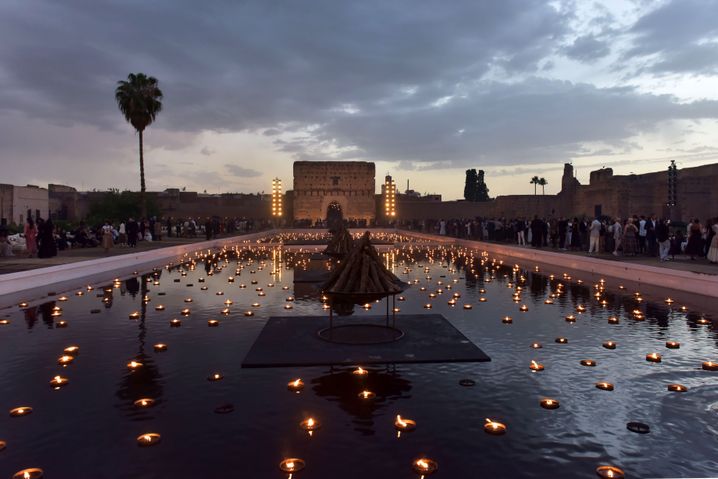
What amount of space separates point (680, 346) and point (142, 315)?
27.1ft

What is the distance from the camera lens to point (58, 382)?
4.92 metres

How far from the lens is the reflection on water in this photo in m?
3.39

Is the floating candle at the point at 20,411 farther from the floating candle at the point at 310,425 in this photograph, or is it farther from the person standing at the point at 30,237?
the person standing at the point at 30,237

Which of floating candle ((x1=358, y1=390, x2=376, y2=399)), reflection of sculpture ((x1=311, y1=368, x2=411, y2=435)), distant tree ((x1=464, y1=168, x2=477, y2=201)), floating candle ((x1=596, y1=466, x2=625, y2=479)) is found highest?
distant tree ((x1=464, y1=168, x2=477, y2=201))

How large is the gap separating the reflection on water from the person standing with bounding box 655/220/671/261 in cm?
776

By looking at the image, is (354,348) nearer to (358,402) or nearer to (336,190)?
(358,402)

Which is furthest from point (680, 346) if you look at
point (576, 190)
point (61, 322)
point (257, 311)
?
point (576, 190)

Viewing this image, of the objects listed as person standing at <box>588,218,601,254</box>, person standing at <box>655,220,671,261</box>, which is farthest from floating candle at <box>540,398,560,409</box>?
person standing at <box>588,218,601,254</box>

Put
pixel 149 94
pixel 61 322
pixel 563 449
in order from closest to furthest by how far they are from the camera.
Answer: pixel 563 449, pixel 61 322, pixel 149 94

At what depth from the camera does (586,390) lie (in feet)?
15.5

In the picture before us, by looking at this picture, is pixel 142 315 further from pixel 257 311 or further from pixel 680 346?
pixel 680 346

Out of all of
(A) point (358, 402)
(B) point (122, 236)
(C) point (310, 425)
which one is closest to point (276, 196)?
(B) point (122, 236)

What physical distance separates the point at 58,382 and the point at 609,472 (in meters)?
5.10

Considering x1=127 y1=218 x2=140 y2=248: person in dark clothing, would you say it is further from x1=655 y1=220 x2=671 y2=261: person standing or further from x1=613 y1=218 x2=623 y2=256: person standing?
x1=655 y1=220 x2=671 y2=261: person standing
